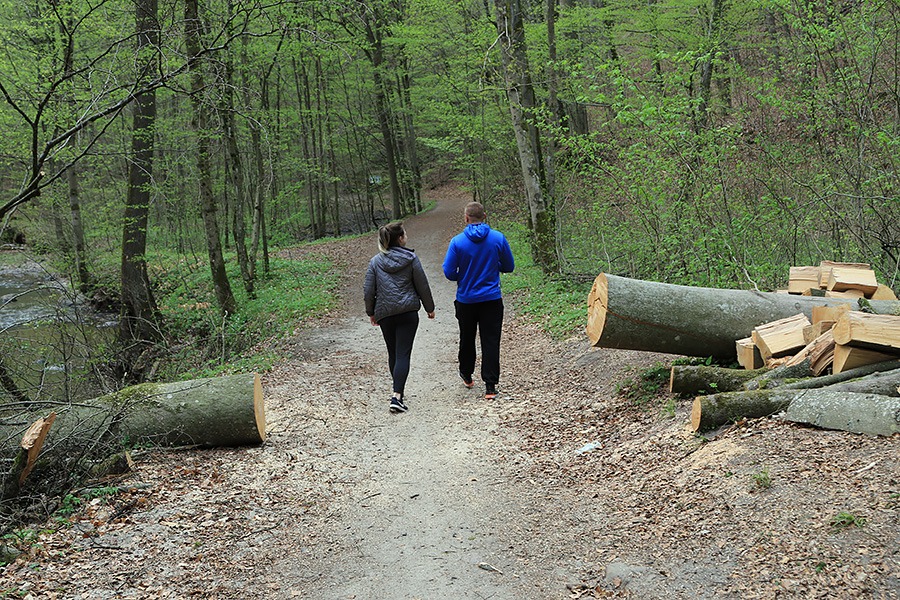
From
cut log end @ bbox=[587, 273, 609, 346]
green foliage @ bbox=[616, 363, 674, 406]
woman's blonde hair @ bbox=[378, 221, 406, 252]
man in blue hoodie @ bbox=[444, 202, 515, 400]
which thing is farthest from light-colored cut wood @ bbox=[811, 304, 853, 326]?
woman's blonde hair @ bbox=[378, 221, 406, 252]

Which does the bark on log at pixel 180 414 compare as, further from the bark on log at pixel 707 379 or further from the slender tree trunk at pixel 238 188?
the slender tree trunk at pixel 238 188

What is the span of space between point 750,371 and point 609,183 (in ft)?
26.8

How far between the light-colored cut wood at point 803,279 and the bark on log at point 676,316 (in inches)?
27.3

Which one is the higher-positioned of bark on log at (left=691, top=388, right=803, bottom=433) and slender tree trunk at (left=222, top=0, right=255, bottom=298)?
slender tree trunk at (left=222, top=0, right=255, bottom=298)

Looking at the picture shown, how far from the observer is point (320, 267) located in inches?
859

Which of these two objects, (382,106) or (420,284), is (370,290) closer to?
(420,284)

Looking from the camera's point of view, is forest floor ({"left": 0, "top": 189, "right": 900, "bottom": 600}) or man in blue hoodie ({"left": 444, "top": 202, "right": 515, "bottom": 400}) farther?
man in blue hoodie ({"left": 444, "top": 202, "right": 515, "bottom": 400})

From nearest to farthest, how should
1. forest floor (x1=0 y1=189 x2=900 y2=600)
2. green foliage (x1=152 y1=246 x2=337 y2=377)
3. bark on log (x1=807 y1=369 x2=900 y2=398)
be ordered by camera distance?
forest floor (x1=0 y1=189 x2=900 y2=600) < bark on log (x1=807 y1=369 x2=900 y2=398) < green foliage (x1=152 y1=246 x2=337 y2=377)

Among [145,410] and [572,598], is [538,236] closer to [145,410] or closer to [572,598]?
[145,410]

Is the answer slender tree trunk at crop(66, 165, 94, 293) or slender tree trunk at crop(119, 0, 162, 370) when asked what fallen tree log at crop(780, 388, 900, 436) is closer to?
slender tree trunk at crop(119, 0, 162, 370)

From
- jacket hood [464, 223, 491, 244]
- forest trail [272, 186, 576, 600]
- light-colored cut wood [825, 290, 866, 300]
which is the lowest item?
forest trail [272, 186, 576, 600]

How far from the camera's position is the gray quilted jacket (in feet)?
25.7

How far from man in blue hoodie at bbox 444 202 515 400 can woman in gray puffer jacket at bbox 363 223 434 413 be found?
0.44 metres

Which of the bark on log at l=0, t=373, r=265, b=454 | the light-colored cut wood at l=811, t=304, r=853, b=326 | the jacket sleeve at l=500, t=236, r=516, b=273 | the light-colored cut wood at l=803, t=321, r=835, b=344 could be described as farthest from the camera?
the jacket sleeve at l=500, t=236, r=516, b=273
